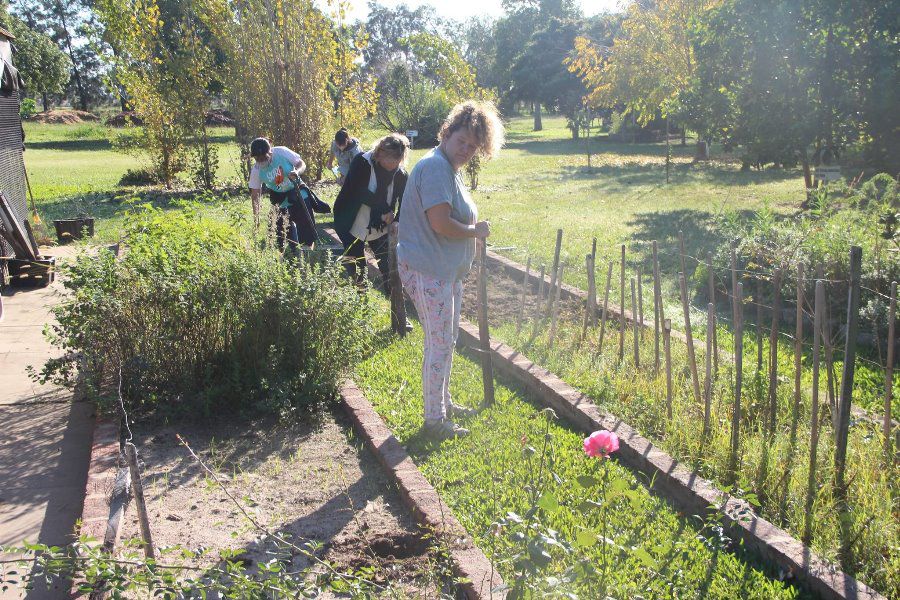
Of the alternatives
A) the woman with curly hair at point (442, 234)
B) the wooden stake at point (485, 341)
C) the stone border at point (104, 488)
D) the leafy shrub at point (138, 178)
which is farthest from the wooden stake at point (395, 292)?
the leafy shrub at point (138, 178)

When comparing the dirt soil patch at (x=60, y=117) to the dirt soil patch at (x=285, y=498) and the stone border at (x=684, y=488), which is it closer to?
the dirt soil patch at (x=285, y=498)

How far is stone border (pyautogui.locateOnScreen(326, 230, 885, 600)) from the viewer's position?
10.4ft

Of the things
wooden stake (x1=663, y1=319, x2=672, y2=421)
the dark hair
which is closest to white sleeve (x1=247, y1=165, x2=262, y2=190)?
the dark hair

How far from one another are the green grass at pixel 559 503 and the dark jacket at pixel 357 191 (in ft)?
4.77

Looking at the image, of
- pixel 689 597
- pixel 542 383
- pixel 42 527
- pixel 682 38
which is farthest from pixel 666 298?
pixel 682 38

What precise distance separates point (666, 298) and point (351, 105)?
10.0 meters

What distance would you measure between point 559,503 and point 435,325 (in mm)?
1229

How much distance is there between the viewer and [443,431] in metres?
4.69

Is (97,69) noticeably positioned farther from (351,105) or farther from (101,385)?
(101,385)

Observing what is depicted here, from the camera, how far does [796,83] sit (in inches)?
541

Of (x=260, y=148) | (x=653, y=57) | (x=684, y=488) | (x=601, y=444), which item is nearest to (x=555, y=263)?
(x=684, y=488)

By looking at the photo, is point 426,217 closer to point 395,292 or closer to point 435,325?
point 435,325

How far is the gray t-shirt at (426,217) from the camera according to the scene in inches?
165

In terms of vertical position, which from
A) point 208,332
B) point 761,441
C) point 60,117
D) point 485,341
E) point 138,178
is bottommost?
point 761,441
